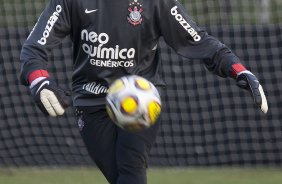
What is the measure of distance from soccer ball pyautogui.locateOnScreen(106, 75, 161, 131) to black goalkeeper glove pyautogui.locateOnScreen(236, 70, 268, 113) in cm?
67

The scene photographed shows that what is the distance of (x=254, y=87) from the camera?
16.7 ft

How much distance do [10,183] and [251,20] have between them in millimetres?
4610

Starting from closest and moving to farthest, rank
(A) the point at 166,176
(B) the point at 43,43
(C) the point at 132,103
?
(C) the point at 132,103, (B) the point at 43,43, (A) the point at 166,176

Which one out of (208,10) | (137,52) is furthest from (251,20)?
(137,52)

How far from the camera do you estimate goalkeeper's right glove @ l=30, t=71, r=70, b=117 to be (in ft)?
15.3

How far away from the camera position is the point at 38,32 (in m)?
5.09

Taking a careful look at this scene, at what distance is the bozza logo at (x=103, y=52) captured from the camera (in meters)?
5.09

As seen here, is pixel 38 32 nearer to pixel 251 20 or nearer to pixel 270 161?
pixel 270 161

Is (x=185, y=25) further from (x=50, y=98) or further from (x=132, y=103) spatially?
(x=50, y=98)

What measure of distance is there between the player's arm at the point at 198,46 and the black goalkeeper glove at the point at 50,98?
0.86m

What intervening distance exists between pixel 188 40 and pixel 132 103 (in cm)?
A: 90

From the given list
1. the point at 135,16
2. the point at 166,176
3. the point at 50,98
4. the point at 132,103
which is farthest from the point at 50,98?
the point at 166,176

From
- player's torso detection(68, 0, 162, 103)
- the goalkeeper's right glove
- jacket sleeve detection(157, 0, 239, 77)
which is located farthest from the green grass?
the goalkeeper's right glove

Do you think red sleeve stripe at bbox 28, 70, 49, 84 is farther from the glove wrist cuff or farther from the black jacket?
the glove wrist cuff
